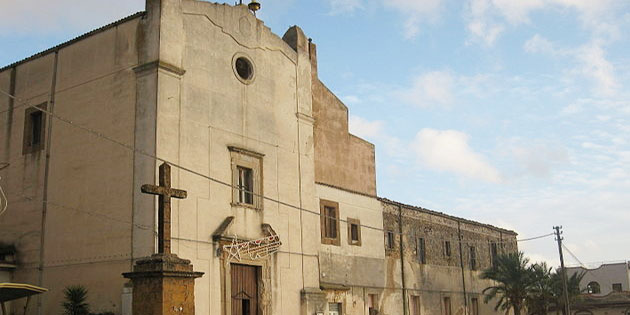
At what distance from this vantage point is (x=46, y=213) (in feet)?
69.7

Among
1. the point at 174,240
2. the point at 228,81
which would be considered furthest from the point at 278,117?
the point at 174,240

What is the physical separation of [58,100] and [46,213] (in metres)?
3.56

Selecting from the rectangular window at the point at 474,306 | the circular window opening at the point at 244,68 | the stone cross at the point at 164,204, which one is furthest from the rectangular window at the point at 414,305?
the stone cross at the point at 164,204

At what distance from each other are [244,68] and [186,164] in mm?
4647

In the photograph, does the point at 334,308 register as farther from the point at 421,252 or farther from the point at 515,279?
the point at 515,279

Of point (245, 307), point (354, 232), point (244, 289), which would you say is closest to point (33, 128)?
point (244, 289)

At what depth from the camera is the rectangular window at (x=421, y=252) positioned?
32.5 meters

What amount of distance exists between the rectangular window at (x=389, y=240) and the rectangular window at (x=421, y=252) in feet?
8.94

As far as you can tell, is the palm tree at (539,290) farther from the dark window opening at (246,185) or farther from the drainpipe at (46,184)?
the drainpipe at (46,184)

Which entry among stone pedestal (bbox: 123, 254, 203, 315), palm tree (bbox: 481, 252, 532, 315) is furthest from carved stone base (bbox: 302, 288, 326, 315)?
palm tree (bbox: 481, 252, 532, 315)

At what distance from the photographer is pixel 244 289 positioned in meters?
21.5

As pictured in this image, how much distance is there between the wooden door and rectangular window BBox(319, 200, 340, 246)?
4.30 m

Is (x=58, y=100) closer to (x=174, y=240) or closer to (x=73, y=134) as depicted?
(x=73, y=134)

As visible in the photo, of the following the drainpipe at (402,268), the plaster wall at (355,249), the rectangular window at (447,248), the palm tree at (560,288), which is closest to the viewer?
the plaster wall at (355,249)
